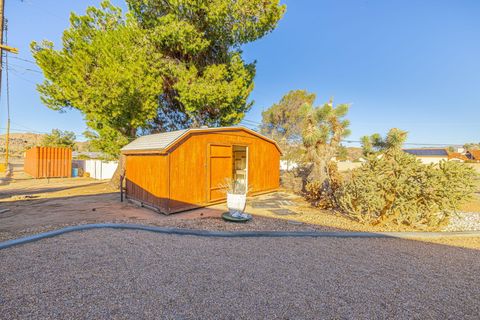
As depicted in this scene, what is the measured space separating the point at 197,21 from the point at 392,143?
10.8m

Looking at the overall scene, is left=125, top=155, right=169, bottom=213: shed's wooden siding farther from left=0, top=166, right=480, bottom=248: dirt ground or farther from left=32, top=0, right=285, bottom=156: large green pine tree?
left=32, top=0, right=285, bottom=156: large green pine tree

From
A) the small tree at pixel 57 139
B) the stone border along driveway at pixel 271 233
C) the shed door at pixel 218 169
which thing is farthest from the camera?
the small tree at pixel 57 139

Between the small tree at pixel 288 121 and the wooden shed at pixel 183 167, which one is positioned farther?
the small tree at pixel 288 121

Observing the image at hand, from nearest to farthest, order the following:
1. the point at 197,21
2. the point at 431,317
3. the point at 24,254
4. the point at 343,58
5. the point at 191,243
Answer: the point at 431,317 → the point at 24,254 → the point at 191,243 → the point at 197,21 → the point at 343,58

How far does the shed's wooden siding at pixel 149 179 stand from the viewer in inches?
250

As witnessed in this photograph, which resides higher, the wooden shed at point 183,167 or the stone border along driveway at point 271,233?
the wooden shed at point 183,167

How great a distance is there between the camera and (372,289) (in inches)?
103

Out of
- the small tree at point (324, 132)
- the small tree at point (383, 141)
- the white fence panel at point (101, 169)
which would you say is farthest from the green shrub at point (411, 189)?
the white fence panel at point (101, 169)

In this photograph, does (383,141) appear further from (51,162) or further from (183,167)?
(51,162)

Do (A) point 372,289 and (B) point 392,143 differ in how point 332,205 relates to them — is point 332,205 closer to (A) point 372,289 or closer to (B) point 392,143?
(B) point 392,143

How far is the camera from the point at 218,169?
7891 millimetres

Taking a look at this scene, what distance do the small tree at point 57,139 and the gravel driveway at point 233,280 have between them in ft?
93.6

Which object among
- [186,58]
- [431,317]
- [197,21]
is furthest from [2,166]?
[431,317]

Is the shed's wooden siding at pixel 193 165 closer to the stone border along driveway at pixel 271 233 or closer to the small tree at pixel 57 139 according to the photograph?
the stone border along driveway at pixel 271 233
